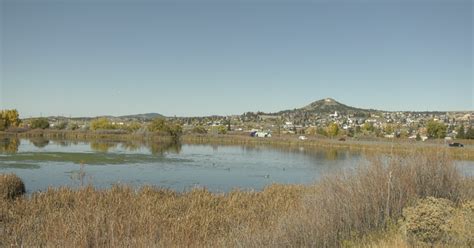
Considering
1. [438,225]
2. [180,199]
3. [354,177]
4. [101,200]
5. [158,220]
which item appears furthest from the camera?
[180,199]

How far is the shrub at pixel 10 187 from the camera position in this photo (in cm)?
1916

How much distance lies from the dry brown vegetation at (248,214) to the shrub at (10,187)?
264 centimetres

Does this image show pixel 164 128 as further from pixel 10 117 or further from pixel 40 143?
pixel 10 117

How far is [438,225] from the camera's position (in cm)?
792

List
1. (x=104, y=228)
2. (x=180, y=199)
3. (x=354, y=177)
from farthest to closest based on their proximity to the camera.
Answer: (x=180, y=199) < (x=354, y=177) < (x=104, y=228)

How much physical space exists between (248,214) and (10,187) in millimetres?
11546

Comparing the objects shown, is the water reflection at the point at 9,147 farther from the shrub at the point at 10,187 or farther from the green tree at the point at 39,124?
the green tree at the point at 39,124

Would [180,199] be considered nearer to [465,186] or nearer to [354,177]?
[354,177]

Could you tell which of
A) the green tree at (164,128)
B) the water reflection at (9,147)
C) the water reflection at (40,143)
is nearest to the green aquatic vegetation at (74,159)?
the water reflection at (9,147)

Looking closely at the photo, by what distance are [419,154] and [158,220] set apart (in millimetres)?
8208

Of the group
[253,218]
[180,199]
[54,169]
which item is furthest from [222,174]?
[253,218]

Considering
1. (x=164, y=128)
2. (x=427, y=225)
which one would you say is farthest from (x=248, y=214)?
(x=164, y=128)

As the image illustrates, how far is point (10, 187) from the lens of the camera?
20203mm

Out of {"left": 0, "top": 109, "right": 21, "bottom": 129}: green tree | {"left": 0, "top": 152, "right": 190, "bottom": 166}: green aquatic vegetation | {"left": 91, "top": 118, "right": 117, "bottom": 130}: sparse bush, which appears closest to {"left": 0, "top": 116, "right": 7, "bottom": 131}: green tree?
{"left": 0, "top": 109, "right": 21, "bottom": 129}: green tree
